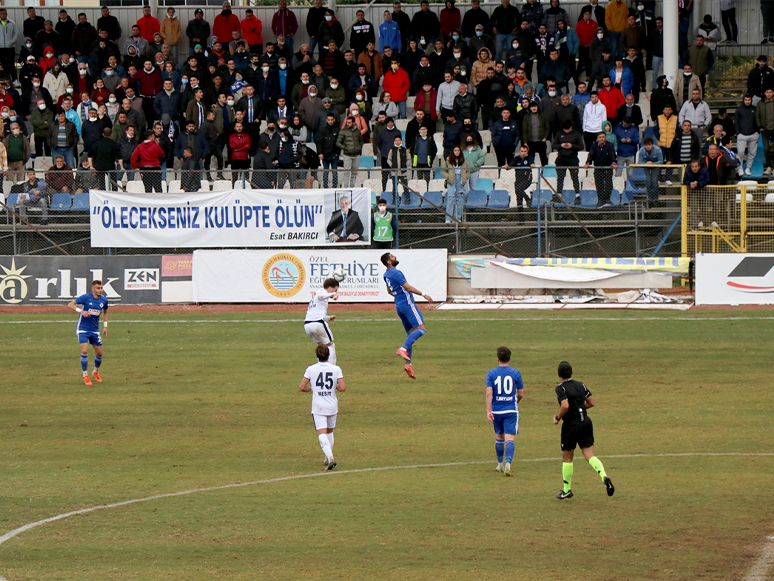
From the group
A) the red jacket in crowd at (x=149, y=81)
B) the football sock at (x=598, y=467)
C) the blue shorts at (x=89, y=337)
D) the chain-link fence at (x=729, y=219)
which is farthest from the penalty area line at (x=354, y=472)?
the red jacket in crowd at (x=149, y=81)

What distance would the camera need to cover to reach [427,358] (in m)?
22.7

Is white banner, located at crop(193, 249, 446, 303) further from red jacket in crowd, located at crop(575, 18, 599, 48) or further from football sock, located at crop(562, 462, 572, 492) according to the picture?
football sock, located at crop(562, 462, 572, 492)

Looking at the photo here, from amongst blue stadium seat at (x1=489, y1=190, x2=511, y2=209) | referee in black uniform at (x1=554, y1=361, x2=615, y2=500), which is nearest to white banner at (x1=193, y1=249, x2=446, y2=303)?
blue stadium seat at (x1=489, y1=190, x2=511, y2=209)

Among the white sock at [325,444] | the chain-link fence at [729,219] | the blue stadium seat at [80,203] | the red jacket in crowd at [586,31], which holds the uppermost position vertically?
the red jacket in crowd at [586,31]

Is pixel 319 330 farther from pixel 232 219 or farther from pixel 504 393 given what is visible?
pixel 232 219

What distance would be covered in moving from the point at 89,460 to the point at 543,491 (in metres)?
6.73

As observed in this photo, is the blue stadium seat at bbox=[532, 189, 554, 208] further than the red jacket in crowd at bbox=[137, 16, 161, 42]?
No

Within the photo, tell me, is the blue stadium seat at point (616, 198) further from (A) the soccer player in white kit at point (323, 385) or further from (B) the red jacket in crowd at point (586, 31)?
(A) the soccer player in white kit at point (323, 385)

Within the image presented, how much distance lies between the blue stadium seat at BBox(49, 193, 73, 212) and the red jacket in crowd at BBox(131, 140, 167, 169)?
2.18 meters

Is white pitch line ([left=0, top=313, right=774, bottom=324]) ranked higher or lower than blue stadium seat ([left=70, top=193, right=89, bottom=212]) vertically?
lower

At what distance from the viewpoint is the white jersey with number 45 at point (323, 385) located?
14539mm

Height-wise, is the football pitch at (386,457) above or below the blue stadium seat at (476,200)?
below

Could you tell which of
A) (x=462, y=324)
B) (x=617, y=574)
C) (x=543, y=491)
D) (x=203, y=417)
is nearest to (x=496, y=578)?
(x=617, y=574)

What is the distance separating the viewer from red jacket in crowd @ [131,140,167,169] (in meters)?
31.8
